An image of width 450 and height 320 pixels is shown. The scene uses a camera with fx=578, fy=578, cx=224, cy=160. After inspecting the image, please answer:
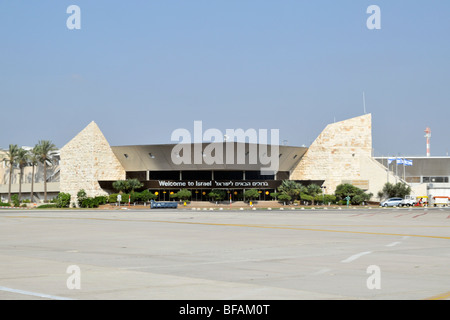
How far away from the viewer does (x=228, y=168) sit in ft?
325

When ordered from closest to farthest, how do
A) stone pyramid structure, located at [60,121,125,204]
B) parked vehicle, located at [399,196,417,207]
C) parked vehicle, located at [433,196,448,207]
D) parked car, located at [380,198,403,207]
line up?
parked vehicle, located at [399,196,417,207]
parked car, located at [380,198,403,207]
parked vehicle, located at [433,196,448,207]
stone pyramid structure, located at [60,121,125,204]

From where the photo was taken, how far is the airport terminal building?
99.3 meters

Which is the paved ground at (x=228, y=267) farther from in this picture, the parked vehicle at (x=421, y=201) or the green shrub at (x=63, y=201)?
the green shrub at (x=63, y=201)

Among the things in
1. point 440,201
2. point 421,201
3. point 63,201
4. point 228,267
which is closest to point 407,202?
point 421,201

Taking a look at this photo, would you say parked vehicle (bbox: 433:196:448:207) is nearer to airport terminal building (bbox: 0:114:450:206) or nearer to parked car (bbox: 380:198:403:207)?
airport terminal building (bbox: 0:114:450:206)

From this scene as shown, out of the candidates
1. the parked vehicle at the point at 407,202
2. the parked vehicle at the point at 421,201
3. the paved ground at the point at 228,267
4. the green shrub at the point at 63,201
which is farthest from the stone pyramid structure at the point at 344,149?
the paved ground at the point at 228,267

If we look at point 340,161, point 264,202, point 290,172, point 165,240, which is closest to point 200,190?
point 264,202

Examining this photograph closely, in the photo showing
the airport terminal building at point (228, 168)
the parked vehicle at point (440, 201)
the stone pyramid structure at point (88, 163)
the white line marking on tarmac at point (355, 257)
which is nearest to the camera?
the white line marking on tarmac at point (355, 257)

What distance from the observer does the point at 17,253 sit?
2011 centimetres

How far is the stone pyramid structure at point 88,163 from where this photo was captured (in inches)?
3932

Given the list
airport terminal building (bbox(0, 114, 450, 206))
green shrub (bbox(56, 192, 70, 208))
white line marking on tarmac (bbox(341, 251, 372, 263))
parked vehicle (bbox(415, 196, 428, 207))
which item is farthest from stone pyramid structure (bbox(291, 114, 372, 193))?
white line marking on tarmac (bbox(341, 251, 372, 263))

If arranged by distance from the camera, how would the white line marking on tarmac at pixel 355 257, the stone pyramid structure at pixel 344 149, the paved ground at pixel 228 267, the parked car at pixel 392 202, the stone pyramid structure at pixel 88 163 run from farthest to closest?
→ the stone pyramid structure at pixel 344 149 < the stone pyramid structure at pixel 88 163 < the parked car at pixel 392 202 < the white line marking on tarmac at pixel 355 257 < the paved ground at pixel 228 267
